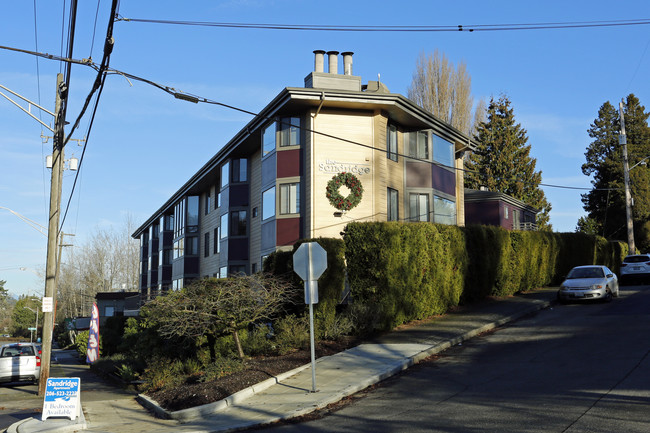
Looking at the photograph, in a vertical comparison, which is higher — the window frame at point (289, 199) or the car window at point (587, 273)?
the window frame at point (289, 199)

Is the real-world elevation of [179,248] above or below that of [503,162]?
below

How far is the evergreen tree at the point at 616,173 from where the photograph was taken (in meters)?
52.0

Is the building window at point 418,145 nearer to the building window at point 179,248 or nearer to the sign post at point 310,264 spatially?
the sign post at point 310,264

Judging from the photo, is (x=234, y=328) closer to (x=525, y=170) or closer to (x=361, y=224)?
(x=361, y=224)

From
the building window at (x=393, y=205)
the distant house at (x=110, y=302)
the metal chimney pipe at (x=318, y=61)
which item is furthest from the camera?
the distant house at (x=110, y=302)

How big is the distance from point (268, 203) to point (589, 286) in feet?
45.0

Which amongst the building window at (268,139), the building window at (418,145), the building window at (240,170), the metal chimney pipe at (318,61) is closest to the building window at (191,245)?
the building window at (240,170)

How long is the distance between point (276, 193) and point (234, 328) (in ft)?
35.5

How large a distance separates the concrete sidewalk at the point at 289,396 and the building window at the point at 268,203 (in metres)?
10.7

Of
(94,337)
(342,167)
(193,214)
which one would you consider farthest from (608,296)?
(193,214)

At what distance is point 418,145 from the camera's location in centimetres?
2833

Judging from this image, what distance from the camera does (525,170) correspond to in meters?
58.4

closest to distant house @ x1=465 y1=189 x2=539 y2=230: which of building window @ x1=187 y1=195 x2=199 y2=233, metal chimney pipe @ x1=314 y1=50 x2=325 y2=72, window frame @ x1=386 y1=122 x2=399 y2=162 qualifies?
window frame @ x1=386 y1=122 x2=399 y2=162

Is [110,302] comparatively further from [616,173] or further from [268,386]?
[268,386]
